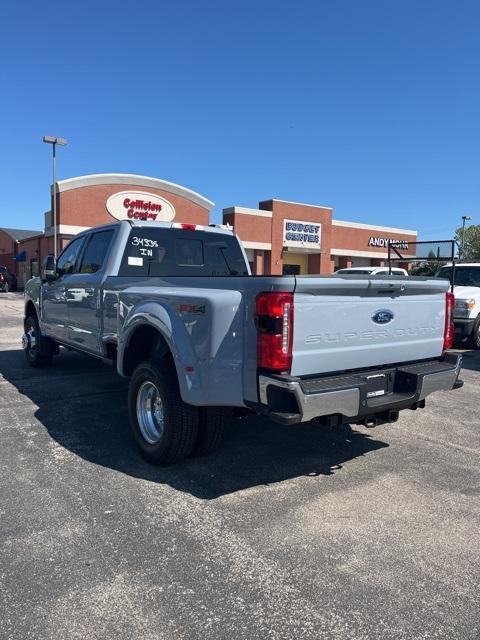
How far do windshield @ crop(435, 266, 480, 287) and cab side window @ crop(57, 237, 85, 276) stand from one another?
8.73 m

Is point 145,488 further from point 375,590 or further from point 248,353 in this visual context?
point 375,590

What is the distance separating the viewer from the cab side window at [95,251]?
238 inches

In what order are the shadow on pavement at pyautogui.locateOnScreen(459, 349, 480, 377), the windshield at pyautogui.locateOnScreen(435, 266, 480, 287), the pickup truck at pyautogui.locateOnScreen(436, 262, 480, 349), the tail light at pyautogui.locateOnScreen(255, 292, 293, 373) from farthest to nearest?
the windshield at pyautogui.locateOnScreen(435, 266, 480, 287)
the pickup truck at pyautogui.locateOnScreen(436, 262, 480, 349)
the shadow on pavement at pyautogui.locateOnScreen(459, 349, 480, 377)
the tail light at pyautogui.locateOnScreen(255, 292, 293, 373)

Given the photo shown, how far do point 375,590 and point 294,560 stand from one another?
48 centimetres

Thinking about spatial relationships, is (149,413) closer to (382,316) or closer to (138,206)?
(382,316)

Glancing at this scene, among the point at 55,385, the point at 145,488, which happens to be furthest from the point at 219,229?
the point at 145,488

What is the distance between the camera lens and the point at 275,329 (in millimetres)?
3400

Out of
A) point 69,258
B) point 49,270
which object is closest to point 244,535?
point 69,258

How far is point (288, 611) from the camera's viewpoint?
2.61m

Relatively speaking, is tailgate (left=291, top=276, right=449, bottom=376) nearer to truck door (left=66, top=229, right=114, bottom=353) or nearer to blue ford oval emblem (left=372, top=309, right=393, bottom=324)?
blue ford oval emblem (left=372, top=309, right=393, bottom=324)

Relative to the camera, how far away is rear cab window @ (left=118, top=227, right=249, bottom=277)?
5.86 m

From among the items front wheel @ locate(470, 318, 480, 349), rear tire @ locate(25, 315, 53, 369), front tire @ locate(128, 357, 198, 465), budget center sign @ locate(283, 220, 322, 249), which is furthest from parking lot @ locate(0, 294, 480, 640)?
budget center sign @ locate(283, 220, 322, 249)

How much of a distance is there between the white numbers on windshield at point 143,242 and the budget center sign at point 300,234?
94.8 feet

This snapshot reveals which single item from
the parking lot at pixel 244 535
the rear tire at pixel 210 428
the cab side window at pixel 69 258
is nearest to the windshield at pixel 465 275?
the parking lot at pixel 244 535
